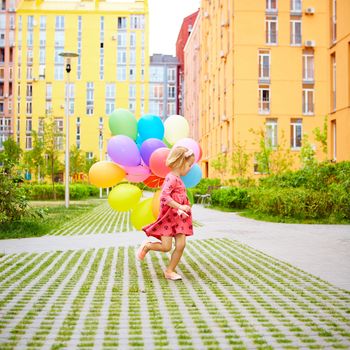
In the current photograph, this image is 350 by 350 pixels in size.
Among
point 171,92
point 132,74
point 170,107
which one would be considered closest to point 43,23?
point 132,74

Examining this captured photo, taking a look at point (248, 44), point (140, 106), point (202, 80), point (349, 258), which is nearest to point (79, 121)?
A: point (140, 106)

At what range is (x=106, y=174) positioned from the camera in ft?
27.1

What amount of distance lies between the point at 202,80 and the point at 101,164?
52541 mm

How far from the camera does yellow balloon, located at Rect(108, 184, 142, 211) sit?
8211 mm

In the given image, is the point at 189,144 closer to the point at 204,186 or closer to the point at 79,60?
the point at 204,186

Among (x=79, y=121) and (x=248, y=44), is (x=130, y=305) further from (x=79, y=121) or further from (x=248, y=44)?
(x=79, y=121)

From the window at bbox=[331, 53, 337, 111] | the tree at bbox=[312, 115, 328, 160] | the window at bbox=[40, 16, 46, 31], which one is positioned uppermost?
the window at bbox=[40, 16, 46, 31]

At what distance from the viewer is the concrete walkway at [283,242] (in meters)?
8.52

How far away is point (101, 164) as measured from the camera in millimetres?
8344

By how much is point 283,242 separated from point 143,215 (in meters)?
4.44

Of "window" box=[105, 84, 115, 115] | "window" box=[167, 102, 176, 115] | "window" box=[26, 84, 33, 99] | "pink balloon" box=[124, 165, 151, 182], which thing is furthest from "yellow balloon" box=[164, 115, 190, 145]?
"window" box=[167, 102, 176, 115]

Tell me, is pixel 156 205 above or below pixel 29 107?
below

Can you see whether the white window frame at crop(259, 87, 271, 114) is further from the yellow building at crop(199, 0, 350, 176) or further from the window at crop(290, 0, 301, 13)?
the window at crop(290, 0, 301, 13)

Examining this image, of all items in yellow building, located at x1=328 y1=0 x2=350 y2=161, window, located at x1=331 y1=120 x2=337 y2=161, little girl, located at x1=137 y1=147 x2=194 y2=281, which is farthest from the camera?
window, located at x1=331 y1=120 x2=337 y2=161
